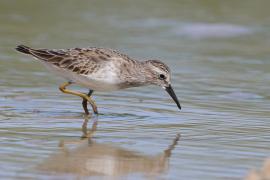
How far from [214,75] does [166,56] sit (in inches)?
65.0

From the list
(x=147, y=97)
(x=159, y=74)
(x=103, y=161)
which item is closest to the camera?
(x=103, y=161)

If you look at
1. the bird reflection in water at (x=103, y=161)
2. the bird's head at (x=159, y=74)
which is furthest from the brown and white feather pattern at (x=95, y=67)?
the bird reflection in water at (x=103, y=161)

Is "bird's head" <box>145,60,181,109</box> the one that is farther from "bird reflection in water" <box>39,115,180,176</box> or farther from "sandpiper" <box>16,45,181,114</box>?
"bird reflection in water" <box>39,115,180,176</box>

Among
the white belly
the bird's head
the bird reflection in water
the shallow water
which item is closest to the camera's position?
the bird reflection in water

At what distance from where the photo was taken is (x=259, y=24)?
1875 cm

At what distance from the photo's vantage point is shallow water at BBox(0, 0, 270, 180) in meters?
8.09

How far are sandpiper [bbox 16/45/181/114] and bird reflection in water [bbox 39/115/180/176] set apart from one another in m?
1.86

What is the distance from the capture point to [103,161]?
26.5 ft

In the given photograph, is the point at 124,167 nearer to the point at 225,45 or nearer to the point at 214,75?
the point at 214,75

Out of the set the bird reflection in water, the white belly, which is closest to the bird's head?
the white belly

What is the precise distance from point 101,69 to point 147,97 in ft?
5.42

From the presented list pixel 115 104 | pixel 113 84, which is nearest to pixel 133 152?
pixel 113 84

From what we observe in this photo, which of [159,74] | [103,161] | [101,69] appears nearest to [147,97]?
[159,74]

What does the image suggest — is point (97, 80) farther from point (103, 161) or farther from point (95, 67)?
point (103, 161)
